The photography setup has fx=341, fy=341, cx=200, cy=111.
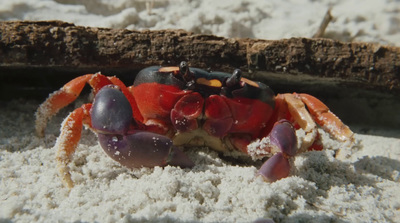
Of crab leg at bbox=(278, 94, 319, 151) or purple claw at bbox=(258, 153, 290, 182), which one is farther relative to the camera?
crab leg at bbox=(278, 94, 319, 151)

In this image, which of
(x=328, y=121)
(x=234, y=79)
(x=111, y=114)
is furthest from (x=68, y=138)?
(x=328, y=121)

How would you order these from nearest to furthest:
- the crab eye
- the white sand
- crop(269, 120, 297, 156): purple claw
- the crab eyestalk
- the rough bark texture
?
the white sand, the crab eye, crop(269, 120, 297, 156): purple claw, the crab eyestalk, the rough bark texture

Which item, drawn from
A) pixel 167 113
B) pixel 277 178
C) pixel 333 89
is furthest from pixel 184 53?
pixel 333 89

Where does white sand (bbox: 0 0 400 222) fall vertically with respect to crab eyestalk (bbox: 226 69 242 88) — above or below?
below

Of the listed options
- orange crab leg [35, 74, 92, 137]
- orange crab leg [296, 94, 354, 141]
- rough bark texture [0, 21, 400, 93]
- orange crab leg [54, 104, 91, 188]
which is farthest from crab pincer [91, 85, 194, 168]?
orange crab leg [296, 94, 354, 141]

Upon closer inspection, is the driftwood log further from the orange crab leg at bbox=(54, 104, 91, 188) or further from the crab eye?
the crab eye

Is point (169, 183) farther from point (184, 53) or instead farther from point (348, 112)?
point (348, 112)

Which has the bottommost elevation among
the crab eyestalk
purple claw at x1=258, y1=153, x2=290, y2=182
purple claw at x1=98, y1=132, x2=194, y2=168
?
purple claw at x1=258, y1=153, x2=290, y2=182

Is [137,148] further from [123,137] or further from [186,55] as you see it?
[186,55]
